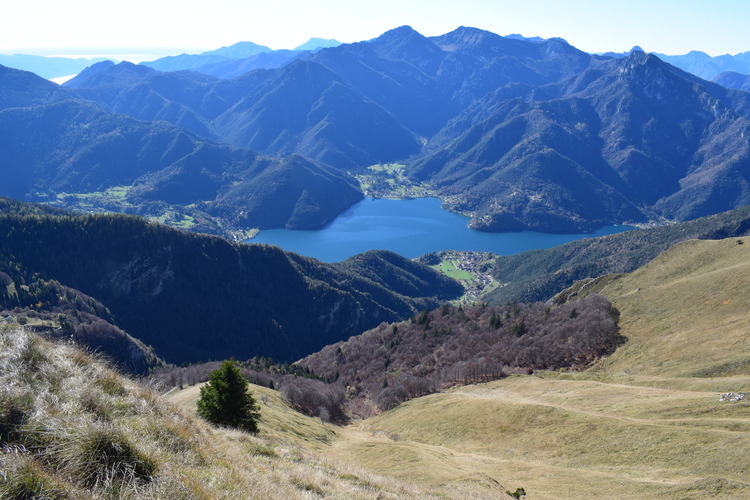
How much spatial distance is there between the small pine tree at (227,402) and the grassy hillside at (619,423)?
10041mm

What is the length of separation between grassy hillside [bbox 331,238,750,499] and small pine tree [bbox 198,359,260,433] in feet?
32.9

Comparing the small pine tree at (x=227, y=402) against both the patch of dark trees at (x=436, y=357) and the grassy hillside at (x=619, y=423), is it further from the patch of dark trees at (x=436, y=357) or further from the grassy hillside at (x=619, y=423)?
the patch of dark trees at (x=436, y=357)

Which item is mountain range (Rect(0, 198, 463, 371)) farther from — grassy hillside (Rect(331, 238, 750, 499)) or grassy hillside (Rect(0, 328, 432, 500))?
grassy hillside (Rect(0, 328, 432, 500))

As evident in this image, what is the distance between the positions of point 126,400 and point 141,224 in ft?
595

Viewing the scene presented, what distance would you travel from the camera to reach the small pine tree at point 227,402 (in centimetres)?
3506

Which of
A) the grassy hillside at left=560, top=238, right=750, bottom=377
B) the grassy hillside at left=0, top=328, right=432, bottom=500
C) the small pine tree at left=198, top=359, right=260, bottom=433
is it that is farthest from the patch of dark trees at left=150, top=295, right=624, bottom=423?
the grassy hillside at left=0, top=328, right=432, bottom=500

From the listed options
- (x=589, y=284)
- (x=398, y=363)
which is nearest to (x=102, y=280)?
(x=398, y=363)

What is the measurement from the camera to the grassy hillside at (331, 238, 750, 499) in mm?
31625

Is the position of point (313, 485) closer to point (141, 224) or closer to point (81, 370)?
point (81, 370)

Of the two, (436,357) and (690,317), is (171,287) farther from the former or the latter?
(690,317)

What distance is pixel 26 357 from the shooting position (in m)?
16.1

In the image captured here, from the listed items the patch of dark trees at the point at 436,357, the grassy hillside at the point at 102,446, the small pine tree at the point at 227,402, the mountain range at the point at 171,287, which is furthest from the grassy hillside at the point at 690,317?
the mountain range at the point at 171,287

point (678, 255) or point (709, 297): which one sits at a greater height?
point (678, 255)

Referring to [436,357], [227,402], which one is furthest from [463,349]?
[227,402]
